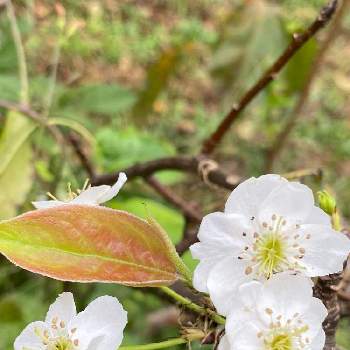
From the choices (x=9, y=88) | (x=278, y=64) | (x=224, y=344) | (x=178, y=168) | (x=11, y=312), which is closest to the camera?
(x=224, y=344)

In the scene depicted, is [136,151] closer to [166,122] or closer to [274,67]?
[274,67]

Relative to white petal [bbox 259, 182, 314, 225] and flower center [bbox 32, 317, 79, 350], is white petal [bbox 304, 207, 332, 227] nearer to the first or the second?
white petal [bbox 259, 182, 314, 225]

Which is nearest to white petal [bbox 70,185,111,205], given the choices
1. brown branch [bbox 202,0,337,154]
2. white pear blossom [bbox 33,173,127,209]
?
white pear blossom [bbox 33,173,127,209]

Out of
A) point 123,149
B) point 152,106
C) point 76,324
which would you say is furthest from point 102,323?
point 152,106

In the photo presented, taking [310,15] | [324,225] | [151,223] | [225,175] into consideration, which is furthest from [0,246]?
[310,15]

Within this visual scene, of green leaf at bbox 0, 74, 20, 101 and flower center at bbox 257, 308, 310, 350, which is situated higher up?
flower center at bbox 257, 308, 310, 350

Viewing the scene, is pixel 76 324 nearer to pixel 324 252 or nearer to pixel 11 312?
pixel 324 252

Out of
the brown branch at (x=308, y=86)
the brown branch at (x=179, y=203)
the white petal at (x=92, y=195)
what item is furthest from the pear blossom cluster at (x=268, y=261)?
the brown branch at (x=308, y=86)

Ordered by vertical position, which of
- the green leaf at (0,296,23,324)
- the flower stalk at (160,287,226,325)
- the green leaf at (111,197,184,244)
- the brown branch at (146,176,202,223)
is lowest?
the green leaf at (0,296,23,324)
